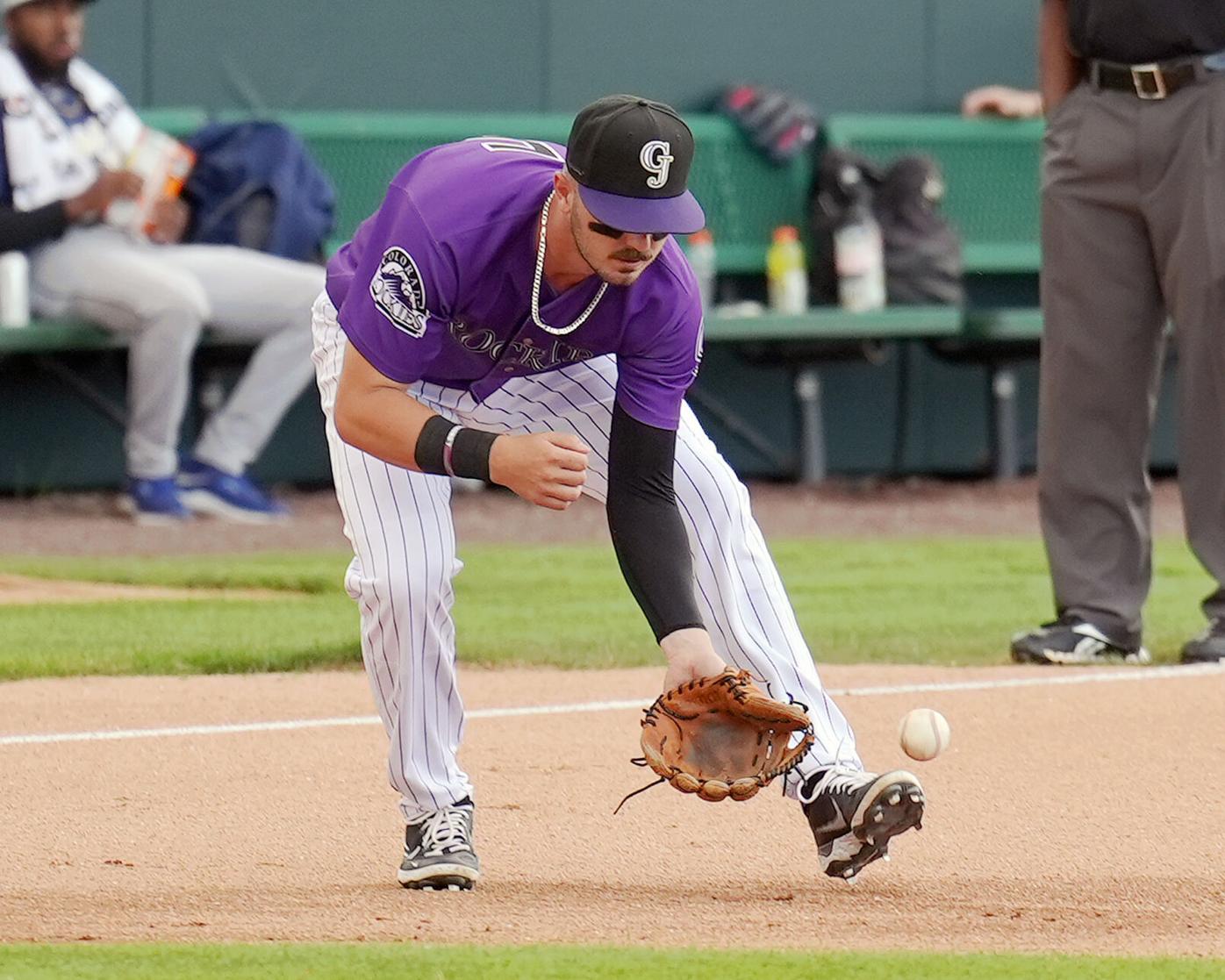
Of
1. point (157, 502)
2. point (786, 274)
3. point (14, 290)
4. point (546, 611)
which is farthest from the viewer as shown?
point (786, 274)

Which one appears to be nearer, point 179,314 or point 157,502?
point 179,314

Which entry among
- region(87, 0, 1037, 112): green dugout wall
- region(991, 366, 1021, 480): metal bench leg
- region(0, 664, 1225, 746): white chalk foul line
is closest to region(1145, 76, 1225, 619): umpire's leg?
region(0, 664, 1225, 746): white chalk foul line

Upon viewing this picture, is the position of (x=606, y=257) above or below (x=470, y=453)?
above

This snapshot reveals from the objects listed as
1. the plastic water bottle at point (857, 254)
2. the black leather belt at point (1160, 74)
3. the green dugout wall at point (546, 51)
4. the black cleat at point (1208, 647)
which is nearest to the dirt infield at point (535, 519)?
the plastic water bottle at point (857, 254)

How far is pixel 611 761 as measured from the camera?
202 inches

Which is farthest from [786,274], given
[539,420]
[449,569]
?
[449,569]

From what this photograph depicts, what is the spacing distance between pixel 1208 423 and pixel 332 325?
3.12m

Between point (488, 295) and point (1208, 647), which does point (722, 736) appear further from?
point (1208, 647)

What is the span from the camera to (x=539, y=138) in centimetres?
1031

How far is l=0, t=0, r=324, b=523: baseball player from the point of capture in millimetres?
8797

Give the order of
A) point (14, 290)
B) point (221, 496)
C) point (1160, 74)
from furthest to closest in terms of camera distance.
A: point (221, 496), point (14, 290), point (1160, 74)

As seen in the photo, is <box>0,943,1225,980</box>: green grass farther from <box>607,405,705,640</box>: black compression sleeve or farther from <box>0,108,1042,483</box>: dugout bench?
<box>0,108,1042,483</box>: dugout bench

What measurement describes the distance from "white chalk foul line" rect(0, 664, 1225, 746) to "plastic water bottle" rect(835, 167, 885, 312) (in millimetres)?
4541

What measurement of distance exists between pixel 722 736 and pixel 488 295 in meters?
Result: 0.82
